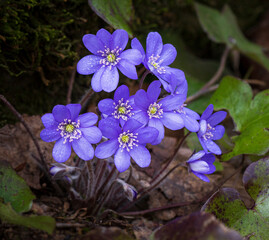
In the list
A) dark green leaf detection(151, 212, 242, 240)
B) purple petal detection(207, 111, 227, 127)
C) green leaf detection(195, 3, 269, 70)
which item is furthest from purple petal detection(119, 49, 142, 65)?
green leaf detection(195, 3, 269, 70)

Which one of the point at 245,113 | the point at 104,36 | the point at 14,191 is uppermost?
the point at 104,36

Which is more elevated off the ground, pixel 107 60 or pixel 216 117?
pixel 107 60

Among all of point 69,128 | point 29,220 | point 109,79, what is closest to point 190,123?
point 109,79

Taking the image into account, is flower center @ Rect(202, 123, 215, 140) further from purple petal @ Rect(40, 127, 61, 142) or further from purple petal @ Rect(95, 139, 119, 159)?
purple petal @ Rect(40, 127, 61, 142)

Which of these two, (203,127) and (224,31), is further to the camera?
(224,31)

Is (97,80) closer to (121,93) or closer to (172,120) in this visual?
(121,93)

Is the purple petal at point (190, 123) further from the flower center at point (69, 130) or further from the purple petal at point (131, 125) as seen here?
the flower center at point (69, 130)

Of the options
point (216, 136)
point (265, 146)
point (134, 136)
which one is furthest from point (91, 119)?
point (265, 146)
